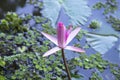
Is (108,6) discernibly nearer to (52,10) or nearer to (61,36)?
(52,10)

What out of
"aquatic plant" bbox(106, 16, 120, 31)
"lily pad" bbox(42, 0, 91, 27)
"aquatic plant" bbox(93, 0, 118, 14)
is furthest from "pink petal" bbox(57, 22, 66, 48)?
"aquatic plant" bbox(93, 0, 118, 14)

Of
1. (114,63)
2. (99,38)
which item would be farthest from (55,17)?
(114,63)

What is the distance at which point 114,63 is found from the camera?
5.14 ft

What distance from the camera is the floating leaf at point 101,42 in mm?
1578

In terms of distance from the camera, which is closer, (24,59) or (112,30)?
(24,59)

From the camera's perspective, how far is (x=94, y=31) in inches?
68.2

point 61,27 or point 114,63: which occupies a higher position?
point 61,27

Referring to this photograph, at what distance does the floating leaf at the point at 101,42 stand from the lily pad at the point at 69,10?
0.57ft

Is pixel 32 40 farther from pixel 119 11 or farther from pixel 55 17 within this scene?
pixel 119 11

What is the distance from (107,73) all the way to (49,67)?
339mm

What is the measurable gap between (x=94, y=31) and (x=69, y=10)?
8.9 inches

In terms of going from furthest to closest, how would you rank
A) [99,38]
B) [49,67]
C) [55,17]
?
[55,17]
[99,38]
[49,67]

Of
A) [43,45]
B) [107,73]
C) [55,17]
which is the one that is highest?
[55,17]

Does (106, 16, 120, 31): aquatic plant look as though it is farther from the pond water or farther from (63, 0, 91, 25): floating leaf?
(63, 0, 91, 25): floating leaf
